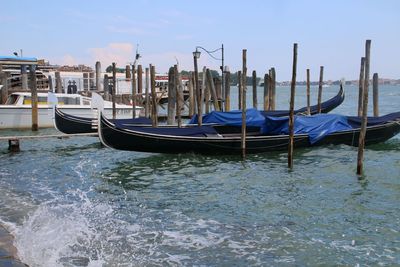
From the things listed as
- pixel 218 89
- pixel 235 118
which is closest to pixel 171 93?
pixel 235 118

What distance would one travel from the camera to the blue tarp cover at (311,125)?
46.7 feet

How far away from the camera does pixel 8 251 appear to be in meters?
5.53

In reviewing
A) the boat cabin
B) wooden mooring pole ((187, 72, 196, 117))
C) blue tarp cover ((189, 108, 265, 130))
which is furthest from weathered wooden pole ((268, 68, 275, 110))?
the boat cabin

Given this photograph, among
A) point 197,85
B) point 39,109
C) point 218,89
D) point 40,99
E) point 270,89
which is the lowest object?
point 39,109

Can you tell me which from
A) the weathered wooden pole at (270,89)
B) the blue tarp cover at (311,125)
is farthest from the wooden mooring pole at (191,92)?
the blue tarp cover at (311,125)

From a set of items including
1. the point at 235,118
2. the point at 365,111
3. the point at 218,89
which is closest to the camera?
the point at 365,111

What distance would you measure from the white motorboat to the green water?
712 centimetres

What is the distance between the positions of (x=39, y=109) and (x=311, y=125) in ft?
38.4

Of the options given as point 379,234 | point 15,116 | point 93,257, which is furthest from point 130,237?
point 15,116

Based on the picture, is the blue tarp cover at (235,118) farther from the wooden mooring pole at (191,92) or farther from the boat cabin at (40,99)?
the boat cabin at (40,99)

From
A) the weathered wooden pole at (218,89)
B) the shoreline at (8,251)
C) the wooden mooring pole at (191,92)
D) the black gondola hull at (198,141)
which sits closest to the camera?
the shoreline at (8,251)

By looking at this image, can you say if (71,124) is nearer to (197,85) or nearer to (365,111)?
(197,85)

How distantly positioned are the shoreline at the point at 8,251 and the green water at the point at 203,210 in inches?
4.0

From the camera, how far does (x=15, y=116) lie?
20422mm
